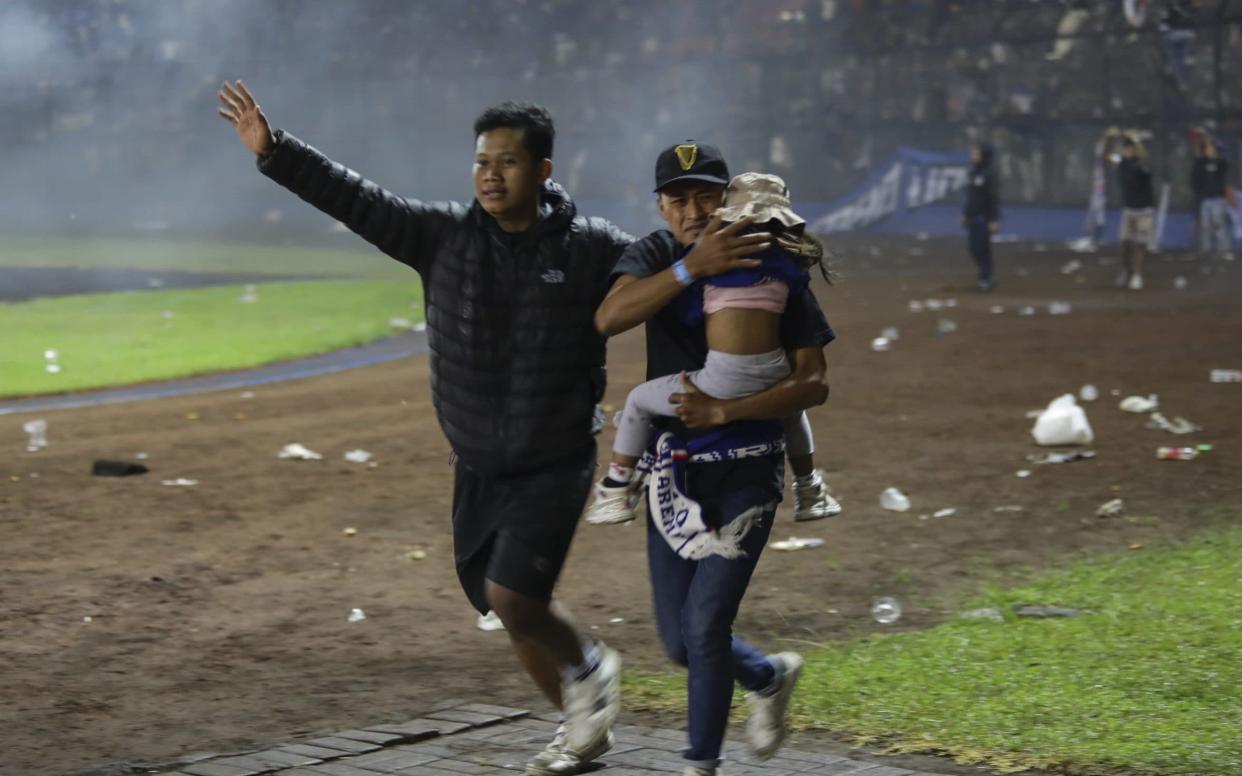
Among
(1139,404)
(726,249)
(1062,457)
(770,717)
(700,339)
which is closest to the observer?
(726,249)

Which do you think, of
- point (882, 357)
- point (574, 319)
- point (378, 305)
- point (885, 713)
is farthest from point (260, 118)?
point (378, 305)

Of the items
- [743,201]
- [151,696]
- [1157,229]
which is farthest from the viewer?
[1157,229]

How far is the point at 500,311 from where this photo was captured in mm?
4559

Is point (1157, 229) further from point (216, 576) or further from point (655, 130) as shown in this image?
point (216, 576)

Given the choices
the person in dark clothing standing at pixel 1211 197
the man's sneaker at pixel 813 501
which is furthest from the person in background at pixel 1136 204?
the man's sneaker at pixel 813 501

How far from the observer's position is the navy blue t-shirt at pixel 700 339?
4.26m

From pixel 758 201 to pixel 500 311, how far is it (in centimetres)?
81

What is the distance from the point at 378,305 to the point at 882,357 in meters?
8.29

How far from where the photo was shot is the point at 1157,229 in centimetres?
2730

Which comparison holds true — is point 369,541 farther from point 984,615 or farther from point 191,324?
point 191,324

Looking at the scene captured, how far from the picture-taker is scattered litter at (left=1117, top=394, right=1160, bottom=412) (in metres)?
11.6

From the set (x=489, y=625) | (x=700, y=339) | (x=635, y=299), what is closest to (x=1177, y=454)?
(x=489, y=625)

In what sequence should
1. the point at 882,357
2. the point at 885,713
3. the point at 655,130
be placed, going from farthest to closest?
the point at 655,130 < the point at 882,357 < the point at 885,713

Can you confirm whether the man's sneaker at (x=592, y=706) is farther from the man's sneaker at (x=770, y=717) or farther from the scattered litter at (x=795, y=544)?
the scattered litter at (x=795, y=544)
